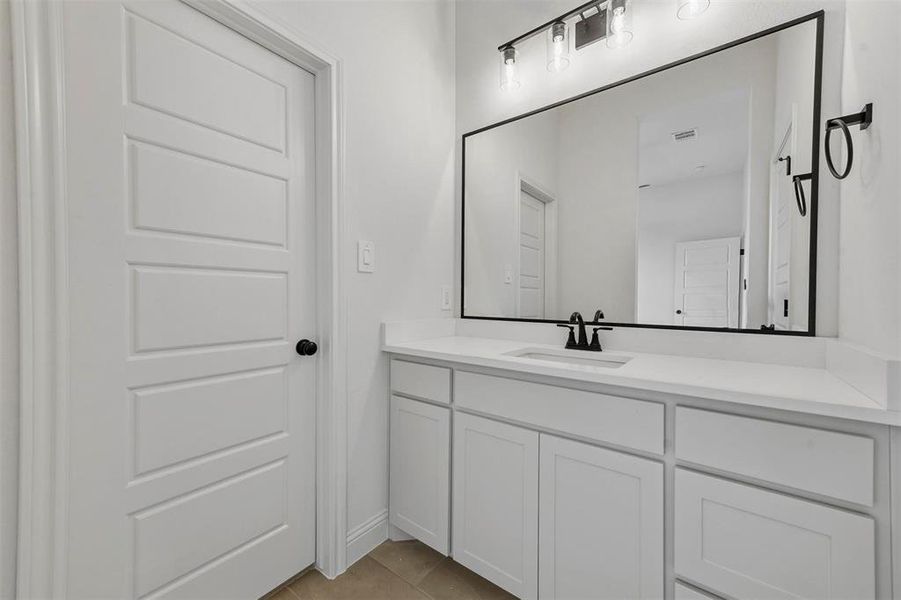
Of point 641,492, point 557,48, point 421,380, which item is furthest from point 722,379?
point 557,48

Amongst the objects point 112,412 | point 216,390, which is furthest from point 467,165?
point 112,412

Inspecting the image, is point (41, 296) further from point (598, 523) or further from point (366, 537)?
point (598, 523)

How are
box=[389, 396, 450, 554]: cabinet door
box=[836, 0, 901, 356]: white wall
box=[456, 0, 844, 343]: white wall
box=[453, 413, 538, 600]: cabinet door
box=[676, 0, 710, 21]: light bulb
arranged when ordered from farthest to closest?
box=[389, 396, 450, 554]: cabinet door, box=[676, 0, 710, 21]: light bulb, box=[453, 413, 538, 600]: cabinet door, box=[456, 0, 844, 343]: white wall, box=[836, 0, 901, 356]: white wall

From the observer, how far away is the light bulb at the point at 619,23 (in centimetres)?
152

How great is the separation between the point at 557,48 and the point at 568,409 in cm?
157

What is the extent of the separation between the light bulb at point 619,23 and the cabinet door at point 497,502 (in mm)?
1606

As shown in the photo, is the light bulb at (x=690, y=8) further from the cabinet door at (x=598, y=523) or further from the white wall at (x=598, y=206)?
the cabinet door at (x=598, y=523)

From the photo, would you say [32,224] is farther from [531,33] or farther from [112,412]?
[531,33]

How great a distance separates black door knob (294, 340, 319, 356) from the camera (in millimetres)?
1453

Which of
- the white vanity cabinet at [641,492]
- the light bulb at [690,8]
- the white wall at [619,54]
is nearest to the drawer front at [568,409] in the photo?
the white vanity cabinet at [641,492]

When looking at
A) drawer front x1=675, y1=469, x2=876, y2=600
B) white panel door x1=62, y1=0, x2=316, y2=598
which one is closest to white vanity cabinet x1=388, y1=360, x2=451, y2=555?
white panel door x1=62, y1=0, x2=316, y2=598

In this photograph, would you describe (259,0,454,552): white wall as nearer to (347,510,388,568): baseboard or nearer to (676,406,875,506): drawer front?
(347,510,388,568): baseboard

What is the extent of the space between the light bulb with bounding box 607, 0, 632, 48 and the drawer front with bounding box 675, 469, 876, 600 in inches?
64.1

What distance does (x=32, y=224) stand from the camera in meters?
0.87
